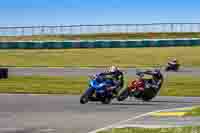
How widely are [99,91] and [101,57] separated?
3401 centimetres

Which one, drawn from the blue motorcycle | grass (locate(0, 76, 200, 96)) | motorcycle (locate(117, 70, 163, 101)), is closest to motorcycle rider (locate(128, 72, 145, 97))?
motorcycle (locate(117, 70, 163, 101))

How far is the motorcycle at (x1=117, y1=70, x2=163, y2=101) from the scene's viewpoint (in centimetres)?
2236

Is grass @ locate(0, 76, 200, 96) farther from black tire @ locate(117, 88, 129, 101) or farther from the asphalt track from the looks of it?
black tire @ locate(117, 88, 129, 101)

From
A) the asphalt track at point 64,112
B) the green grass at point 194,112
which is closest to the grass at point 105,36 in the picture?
the asphalt track at point 64,112

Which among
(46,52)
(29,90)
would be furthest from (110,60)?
(29,90)

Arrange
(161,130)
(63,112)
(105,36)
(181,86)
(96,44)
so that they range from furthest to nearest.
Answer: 1. (105,36)
2. (96,44)
3. (181,86)
4. (63,112)
5. (161,130)

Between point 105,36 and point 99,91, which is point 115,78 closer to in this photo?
point 99,91

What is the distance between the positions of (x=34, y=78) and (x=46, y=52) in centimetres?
2668

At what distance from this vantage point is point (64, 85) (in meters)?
29.9

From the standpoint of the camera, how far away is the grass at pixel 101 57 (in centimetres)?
5184

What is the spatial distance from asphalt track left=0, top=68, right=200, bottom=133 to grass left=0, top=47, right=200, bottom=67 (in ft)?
85.6

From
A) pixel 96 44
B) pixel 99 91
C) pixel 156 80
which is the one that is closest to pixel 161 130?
pixel 99 91

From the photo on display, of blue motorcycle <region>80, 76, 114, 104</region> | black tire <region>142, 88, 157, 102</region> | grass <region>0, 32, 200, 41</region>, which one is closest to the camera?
blue motorcycle <region>80, 76, 114, 104</region>

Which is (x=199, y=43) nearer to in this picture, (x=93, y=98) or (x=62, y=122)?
(x=93, y=98)
